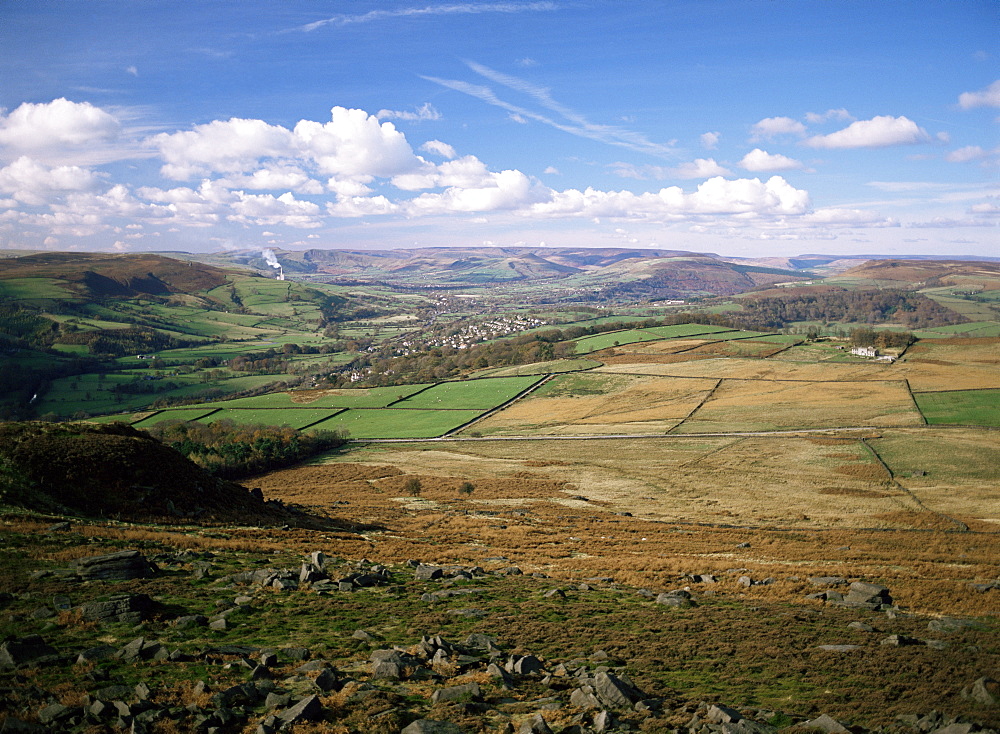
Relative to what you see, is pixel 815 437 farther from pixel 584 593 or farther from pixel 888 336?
pixel 888 336

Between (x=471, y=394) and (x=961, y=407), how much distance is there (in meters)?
87.3

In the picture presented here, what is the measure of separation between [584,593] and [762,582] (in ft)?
29.6

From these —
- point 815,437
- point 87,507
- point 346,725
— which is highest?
point 346,725

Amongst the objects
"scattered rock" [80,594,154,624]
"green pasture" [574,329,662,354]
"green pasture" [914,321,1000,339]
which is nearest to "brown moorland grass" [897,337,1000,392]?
"green pasture" [914,321,1000,339]

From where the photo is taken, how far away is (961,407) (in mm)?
86375

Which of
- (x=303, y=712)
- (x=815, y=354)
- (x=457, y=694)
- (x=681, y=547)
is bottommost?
(x=681, y=547)

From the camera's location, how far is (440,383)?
142 meters

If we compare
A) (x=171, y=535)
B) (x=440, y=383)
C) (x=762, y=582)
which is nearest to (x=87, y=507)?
(x=171, y=535)

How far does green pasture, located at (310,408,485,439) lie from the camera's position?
343ft

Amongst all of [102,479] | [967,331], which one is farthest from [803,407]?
[967,331]

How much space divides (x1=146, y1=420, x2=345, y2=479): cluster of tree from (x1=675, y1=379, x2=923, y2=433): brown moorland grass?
199 feet

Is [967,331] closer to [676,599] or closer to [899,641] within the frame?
[676,599]

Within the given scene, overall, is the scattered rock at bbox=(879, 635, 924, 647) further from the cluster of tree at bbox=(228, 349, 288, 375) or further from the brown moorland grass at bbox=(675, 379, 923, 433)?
the cluster of tree at bbox=(228, 349, 288, 375)

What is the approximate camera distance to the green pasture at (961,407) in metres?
80.9
